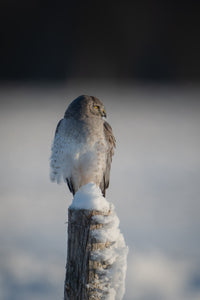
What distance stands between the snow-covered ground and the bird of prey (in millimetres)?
1867

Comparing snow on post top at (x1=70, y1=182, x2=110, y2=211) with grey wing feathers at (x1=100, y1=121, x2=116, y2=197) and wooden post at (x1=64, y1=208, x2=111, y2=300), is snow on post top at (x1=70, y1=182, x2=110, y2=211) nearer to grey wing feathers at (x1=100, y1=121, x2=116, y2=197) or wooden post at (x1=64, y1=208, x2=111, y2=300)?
wooden post at (x1=64, y1=208, x2=111, y2=300)

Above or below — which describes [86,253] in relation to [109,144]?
below

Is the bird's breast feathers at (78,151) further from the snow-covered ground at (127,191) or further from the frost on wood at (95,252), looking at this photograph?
the snow-covered ground at (127,191)

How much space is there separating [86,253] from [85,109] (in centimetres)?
165

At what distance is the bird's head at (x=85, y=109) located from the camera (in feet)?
10.0

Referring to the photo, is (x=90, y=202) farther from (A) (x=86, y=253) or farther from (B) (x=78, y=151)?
(B) (x=78, y=151)

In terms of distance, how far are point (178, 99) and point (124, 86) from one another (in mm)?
1818

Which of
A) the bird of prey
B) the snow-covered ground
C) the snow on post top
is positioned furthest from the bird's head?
the snow-covered ground

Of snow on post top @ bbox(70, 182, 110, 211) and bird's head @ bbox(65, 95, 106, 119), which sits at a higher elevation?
bird's head @ bbox(65, 95, 106, 119)

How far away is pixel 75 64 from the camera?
36.3 feet

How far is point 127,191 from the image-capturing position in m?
6.85

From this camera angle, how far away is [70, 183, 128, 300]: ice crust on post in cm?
161

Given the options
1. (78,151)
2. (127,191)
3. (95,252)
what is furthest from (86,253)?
(127,191)

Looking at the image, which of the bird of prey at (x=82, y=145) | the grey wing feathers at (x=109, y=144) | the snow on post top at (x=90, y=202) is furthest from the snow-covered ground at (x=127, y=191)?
the snow on post top at (x=90, y=202)
